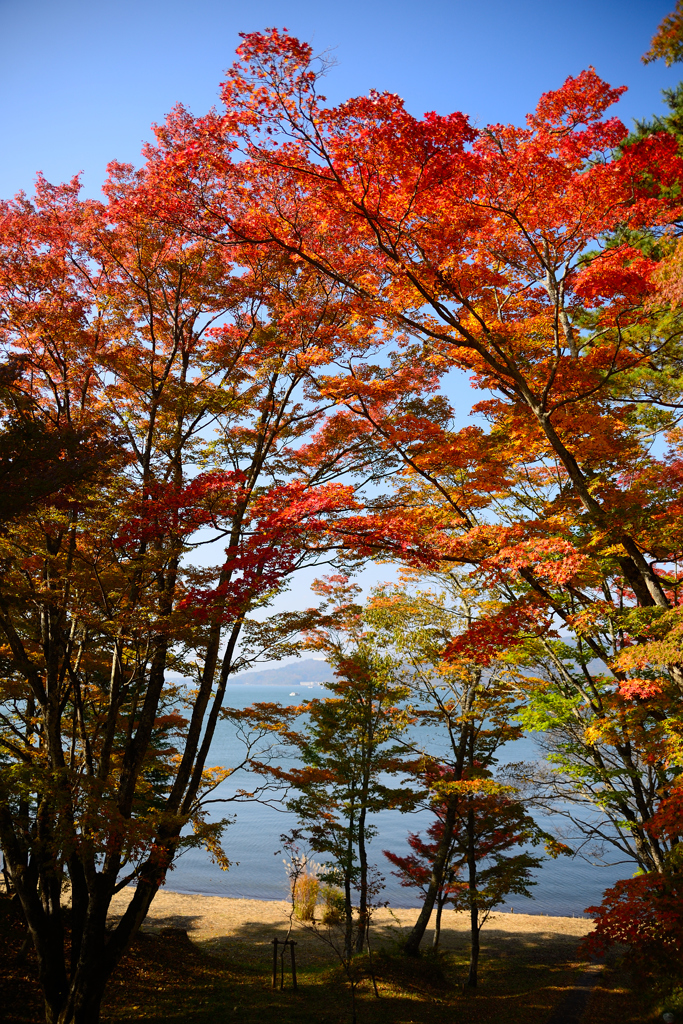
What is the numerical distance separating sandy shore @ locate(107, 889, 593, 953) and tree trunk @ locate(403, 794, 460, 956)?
4.26 feet

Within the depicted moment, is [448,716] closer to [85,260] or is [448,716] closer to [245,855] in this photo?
[85,260]

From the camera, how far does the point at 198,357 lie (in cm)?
841

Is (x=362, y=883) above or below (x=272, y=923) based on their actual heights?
above

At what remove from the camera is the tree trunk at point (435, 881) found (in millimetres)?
11797

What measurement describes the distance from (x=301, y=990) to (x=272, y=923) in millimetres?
6553

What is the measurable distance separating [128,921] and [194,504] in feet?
16.0

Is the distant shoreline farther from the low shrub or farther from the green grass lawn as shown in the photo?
the green grass lawn

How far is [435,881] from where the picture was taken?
39.6 feet

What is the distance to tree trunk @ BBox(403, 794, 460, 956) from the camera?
464 inches

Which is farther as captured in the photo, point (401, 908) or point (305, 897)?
point (401, 908)

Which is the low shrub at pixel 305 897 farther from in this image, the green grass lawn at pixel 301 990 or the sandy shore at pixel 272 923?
the green grass lawn at pixel 301 990

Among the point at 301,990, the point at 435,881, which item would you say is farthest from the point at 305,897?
the point at 301,990

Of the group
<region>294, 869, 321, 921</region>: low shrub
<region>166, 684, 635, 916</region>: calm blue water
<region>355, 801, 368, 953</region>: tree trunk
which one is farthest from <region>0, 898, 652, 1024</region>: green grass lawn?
<region>166, 684, 635, 916</region>: calm blue water

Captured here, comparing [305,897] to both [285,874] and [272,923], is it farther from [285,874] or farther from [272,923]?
[285,874]
